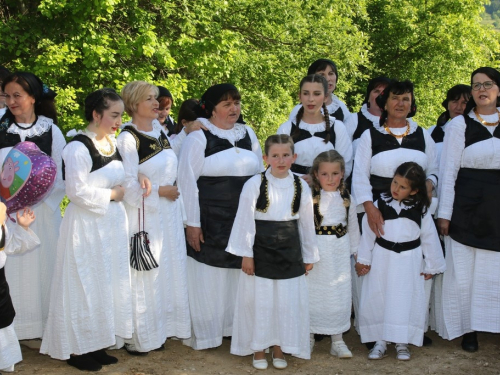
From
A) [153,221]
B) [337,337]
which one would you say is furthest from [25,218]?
[337,337]

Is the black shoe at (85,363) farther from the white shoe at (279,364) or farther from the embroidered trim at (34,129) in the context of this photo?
the embroidered trim at (34,129)

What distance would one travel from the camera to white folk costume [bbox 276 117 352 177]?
5.56 m

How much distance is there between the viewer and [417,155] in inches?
213

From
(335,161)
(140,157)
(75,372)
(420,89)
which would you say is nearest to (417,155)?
(335,161)

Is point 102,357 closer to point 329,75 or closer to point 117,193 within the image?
point 117,193

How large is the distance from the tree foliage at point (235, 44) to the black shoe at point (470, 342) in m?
6.75

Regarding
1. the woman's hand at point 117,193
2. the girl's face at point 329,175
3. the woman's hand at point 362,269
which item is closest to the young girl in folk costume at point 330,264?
the girl's face at point 329,175

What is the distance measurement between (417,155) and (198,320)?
87.9 inches

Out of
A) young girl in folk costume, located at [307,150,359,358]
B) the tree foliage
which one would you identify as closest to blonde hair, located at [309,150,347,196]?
young girl in folk costume, located at [307,150,359,358]

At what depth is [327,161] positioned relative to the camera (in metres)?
5.21

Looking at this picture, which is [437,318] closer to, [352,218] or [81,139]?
[352,218]

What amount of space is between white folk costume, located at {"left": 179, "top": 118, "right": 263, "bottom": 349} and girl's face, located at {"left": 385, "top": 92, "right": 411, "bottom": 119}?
1.17 m

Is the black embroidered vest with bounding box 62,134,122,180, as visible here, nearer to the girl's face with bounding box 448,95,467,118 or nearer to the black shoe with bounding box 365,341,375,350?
the black shoe with bounding box 365,341,375,350

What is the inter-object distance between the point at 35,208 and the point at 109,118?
1.05 metres
